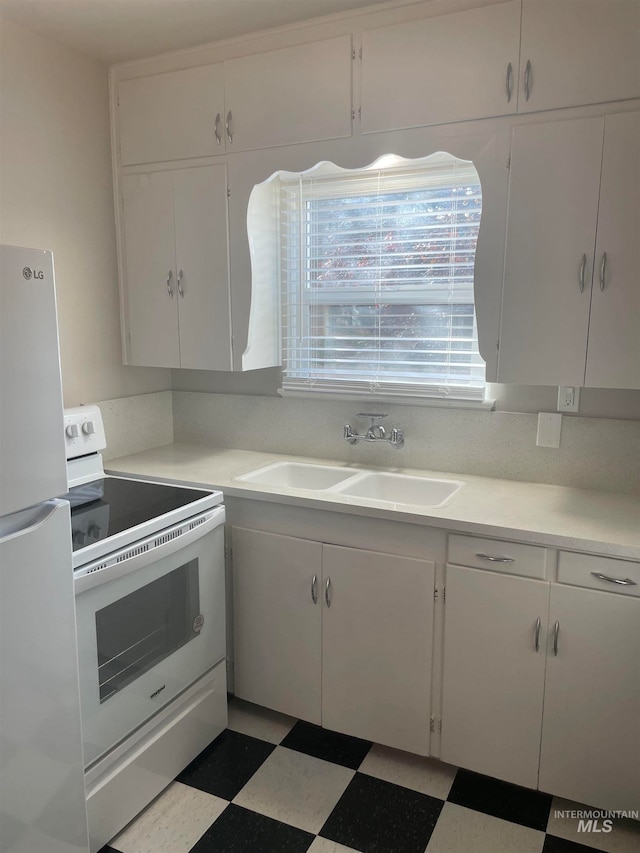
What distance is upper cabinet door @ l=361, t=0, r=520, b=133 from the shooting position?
1.92 metres

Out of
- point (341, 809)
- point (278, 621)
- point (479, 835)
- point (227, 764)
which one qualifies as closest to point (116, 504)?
point (278, 621)

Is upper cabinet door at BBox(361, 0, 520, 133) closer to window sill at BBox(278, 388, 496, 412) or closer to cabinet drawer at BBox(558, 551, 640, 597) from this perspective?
window sill at BBox(278, 388, 496, 412)

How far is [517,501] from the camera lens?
2094 millimetres

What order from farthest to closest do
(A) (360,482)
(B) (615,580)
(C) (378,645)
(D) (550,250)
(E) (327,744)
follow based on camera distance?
(A) (360,482)
(E) (327,744)
(C) (378,645)
(D) (550,250)
(B) (615,580)

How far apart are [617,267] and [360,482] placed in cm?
116

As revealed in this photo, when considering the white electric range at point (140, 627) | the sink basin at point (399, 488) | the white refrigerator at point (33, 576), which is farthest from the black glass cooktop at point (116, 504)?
the sink basin at point (399, 488)

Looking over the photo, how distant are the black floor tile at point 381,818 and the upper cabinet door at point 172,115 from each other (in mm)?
2311

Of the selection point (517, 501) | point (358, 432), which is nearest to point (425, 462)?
point (358, 432)

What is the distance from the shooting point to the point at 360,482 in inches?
96.7

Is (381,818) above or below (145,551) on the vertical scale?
below

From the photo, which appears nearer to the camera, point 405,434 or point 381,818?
point 381,818

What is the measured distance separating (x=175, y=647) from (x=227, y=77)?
204 centimetres

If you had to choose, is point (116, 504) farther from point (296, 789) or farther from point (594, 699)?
point (594, 699)

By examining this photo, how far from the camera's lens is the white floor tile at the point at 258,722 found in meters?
2.28
